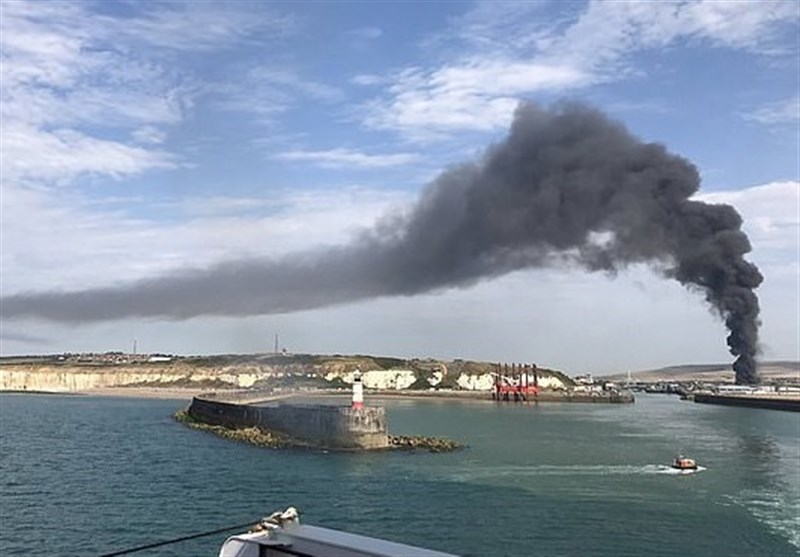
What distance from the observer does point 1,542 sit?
23875 mm

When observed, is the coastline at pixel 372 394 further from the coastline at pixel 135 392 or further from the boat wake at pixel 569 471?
the boat wake at pixel 569 471

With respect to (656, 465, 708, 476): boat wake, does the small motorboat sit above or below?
above

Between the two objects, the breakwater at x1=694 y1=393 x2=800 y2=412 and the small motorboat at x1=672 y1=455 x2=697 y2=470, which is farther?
the breakwater at x1=694 y1=393 x2=800 y2=412

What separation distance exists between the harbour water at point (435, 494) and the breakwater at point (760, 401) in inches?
2167

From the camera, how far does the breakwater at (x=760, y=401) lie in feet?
361

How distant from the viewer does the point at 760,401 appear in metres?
116

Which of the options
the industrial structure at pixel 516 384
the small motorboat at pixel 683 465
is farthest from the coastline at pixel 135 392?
the small motorboat at pixel 683 465

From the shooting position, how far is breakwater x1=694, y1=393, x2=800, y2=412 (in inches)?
4331

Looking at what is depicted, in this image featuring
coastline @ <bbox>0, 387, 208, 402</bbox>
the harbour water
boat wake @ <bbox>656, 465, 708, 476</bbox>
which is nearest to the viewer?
the harbour water

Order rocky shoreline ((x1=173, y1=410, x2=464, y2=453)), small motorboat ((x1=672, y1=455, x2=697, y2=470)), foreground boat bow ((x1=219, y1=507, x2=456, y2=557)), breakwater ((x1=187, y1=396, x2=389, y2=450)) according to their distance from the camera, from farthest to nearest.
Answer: rocky shoreline ((x1=173, y1=410, x2=464, y2=453)) < breakwater ((x1=187, y1=396, x2=389, y2=450)) < small motorboat ((x1=672, y1=455, x2=697, y2=470)) < foreground boat bow ((x1=219, y1=507, x2=456, y2=557))

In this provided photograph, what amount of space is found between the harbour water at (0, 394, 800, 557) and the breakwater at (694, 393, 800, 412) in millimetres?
55049

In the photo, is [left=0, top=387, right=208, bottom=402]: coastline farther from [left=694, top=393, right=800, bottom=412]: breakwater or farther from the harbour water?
the harbour water

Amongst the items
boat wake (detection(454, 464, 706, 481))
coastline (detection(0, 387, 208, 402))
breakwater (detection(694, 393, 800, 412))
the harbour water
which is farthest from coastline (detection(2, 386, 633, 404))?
boat wake (detection(454, 464, 706, 481))

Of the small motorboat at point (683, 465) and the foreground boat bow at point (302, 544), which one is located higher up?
the foreground boat bow at point (302, 544)
